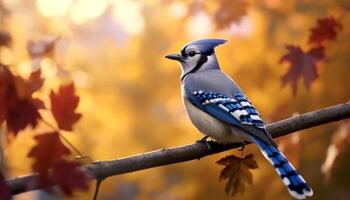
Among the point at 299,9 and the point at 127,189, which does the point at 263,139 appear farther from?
the point at 127,189

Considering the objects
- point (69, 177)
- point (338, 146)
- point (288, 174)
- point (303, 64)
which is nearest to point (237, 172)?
point (288, 174)

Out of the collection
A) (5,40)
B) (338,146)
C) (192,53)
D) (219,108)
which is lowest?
(338,146)

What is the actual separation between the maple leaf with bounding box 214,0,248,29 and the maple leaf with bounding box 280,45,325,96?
746 millimetres

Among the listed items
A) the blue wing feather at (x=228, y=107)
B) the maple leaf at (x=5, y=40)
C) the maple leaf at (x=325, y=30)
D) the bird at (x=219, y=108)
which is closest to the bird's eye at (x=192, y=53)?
the bird at (x=219, y=108)

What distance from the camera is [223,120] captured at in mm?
2152

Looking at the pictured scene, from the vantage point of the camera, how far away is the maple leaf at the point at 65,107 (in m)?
1.90

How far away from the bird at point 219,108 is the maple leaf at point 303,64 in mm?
359

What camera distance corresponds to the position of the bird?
6.43 feet

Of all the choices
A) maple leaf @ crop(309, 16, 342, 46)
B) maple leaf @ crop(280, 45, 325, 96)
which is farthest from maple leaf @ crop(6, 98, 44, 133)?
maple leaf @ crop(309, 16, 342, 46)

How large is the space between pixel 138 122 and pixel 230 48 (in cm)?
91

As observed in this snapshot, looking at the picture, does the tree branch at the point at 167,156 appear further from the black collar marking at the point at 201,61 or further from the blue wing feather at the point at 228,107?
the black collar marking at the point at 201,61

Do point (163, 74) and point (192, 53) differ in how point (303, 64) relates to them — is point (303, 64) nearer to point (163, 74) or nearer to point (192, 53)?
point (192, 53)

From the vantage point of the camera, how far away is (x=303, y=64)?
267 cm

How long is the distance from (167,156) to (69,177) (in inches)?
13.2
